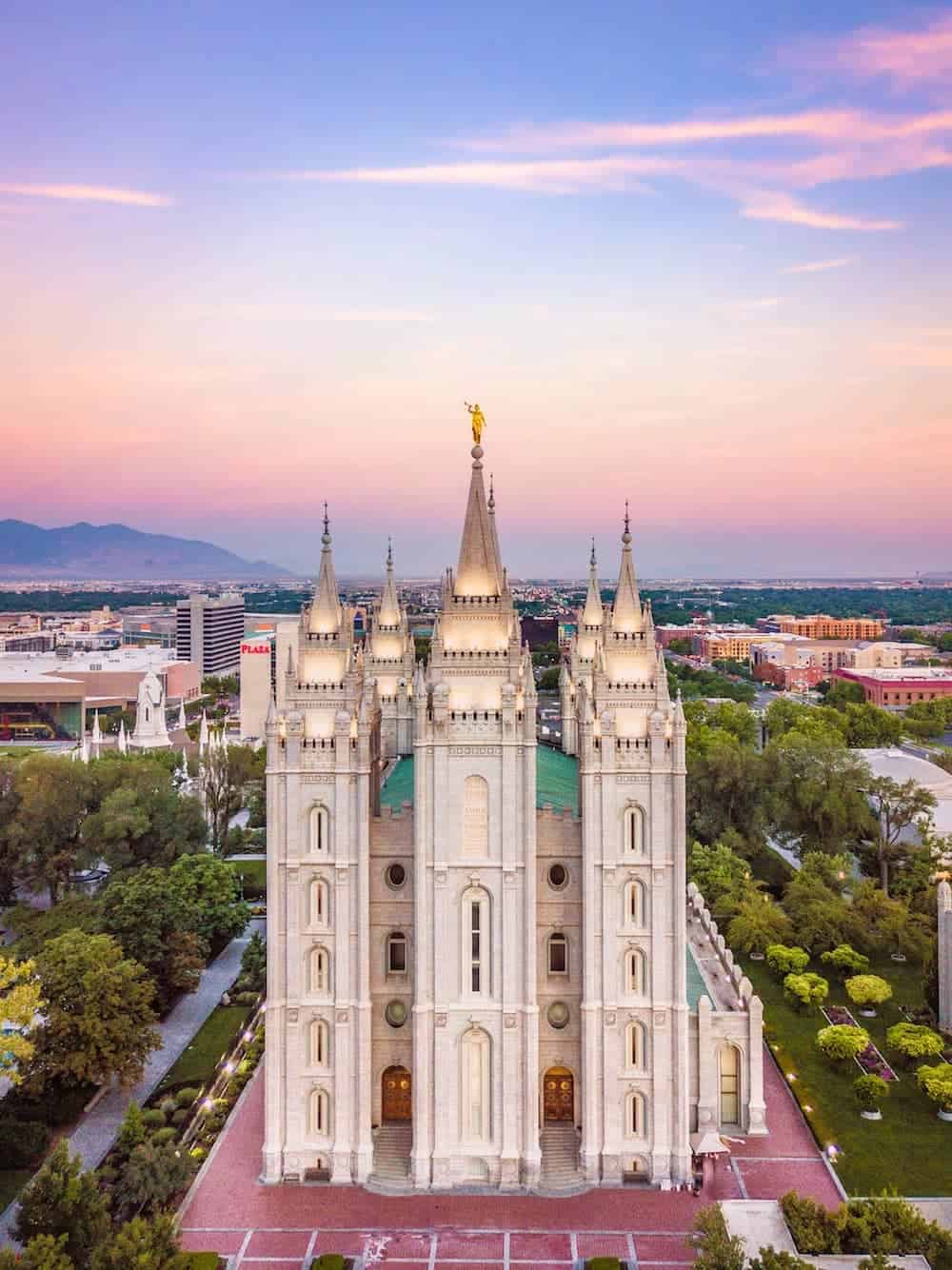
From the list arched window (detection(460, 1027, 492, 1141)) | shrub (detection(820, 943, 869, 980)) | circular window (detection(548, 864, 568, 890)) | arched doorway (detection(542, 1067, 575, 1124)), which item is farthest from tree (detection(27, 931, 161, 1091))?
shrub (detection(820, 943, 869, 980))

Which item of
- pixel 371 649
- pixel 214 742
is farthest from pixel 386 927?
pixel 214 742

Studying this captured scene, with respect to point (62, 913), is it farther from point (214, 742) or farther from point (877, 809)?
point (877, 809)

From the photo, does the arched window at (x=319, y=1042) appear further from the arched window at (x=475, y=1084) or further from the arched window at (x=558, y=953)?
the arched window at (x=558, y=953)

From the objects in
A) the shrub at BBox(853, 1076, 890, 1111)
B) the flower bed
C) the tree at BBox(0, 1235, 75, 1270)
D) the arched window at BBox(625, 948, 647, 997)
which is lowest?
the flower bed

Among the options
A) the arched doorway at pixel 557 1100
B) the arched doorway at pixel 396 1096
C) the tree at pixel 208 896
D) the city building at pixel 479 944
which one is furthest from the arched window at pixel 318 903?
the tree at pixel 208 896

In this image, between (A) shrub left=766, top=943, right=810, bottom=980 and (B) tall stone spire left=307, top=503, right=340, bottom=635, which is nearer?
(B) tall stone spire left=307, top=503, right=340, bottom=635

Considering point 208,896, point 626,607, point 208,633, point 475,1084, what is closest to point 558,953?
point 475,1084

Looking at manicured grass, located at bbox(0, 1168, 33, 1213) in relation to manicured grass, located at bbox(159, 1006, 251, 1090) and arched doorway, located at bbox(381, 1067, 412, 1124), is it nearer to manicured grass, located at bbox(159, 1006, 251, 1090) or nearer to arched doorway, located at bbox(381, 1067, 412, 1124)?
manicured grass, located at bbox(159, 1006, 251, 1090)
